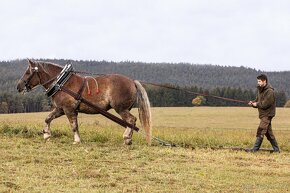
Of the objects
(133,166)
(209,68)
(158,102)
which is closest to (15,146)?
(133,166)

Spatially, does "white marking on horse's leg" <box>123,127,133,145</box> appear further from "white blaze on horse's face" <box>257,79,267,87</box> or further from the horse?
"white blaze on horse's face" <box>257,79,267,87</box>

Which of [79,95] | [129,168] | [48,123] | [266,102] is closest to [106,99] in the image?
[79,95]

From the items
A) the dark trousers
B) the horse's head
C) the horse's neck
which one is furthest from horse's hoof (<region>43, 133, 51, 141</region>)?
the dark trousers

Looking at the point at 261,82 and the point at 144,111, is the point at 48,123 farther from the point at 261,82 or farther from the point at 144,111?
the point at 261,82

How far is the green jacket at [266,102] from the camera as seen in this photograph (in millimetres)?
12242

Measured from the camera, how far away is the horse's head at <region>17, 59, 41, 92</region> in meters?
13.4

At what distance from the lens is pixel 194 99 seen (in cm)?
8175

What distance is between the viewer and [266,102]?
12.3 m

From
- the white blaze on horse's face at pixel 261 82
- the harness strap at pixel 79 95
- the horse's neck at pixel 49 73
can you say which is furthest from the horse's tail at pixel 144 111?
the white blaze on horse's face at pixel 261 82

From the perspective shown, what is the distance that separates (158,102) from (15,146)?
240 feet

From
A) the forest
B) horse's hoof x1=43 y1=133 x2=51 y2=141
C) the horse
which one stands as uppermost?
the horse

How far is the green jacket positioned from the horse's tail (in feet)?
9.31

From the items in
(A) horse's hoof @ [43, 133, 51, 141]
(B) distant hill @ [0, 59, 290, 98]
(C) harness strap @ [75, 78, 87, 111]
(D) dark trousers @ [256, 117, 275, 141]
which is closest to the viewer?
(D) dark trousers @ [256, 117, 275, 141]

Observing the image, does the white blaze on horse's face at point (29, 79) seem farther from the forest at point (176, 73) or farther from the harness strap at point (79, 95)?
the forest at point (176, 73)
